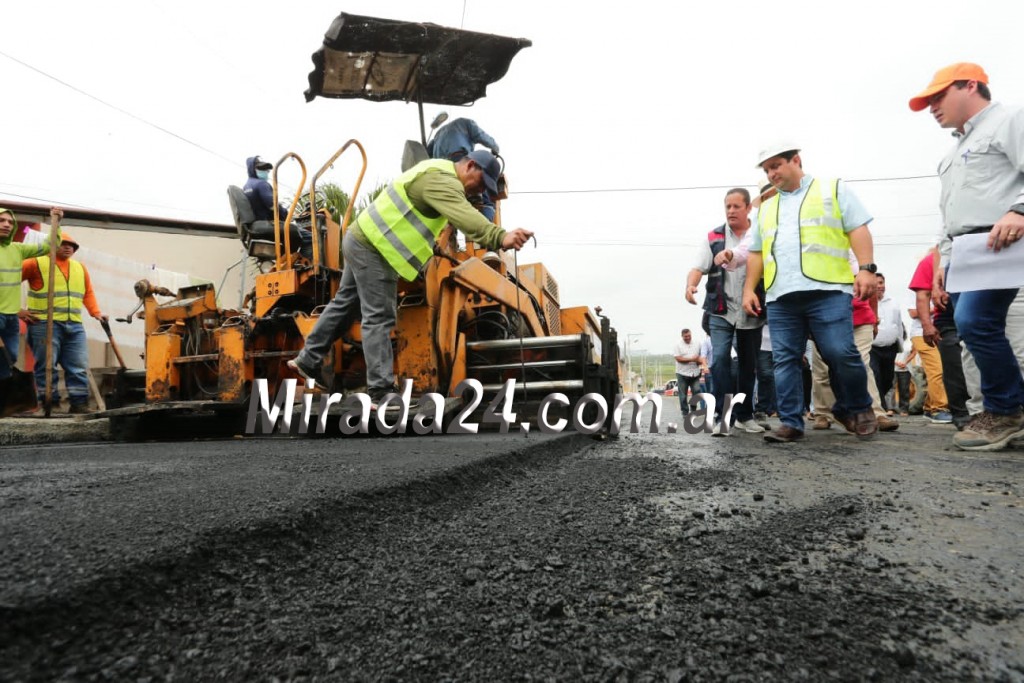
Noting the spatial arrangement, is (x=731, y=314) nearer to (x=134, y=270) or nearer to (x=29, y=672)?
(x=29, y=672)

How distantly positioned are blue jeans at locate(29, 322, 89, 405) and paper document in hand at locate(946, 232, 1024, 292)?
6032 mm

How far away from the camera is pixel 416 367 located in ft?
12.2

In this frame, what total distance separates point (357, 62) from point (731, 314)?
3.49 m

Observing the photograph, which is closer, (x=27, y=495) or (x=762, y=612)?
(x=762, y=612)

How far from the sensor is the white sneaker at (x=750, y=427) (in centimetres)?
423

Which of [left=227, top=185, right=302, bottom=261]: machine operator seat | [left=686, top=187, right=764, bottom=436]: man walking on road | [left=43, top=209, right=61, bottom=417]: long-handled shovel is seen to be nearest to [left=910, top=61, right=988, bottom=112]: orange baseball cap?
[left=686, top=187, right=764, bottom=436]: man walking on road

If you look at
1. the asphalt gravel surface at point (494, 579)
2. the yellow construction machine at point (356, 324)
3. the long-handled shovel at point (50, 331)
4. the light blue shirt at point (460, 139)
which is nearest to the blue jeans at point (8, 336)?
the long-handled shovel at point (50, 331)

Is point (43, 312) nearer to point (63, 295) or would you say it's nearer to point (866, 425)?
point (63, 295)

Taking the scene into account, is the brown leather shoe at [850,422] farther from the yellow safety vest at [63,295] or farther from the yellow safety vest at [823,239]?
the yellow safety vest at [63,295]

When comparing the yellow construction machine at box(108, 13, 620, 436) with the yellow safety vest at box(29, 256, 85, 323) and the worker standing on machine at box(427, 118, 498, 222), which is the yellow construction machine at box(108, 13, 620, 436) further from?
the yellow safety vest at box(29, 256, 85, 323)

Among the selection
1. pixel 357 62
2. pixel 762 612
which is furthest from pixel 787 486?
pixel 357 62

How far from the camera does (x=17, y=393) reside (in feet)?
17.1

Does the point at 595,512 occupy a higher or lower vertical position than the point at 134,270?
lower

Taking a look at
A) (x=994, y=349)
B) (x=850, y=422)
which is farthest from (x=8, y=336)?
(x=994, y=349)
